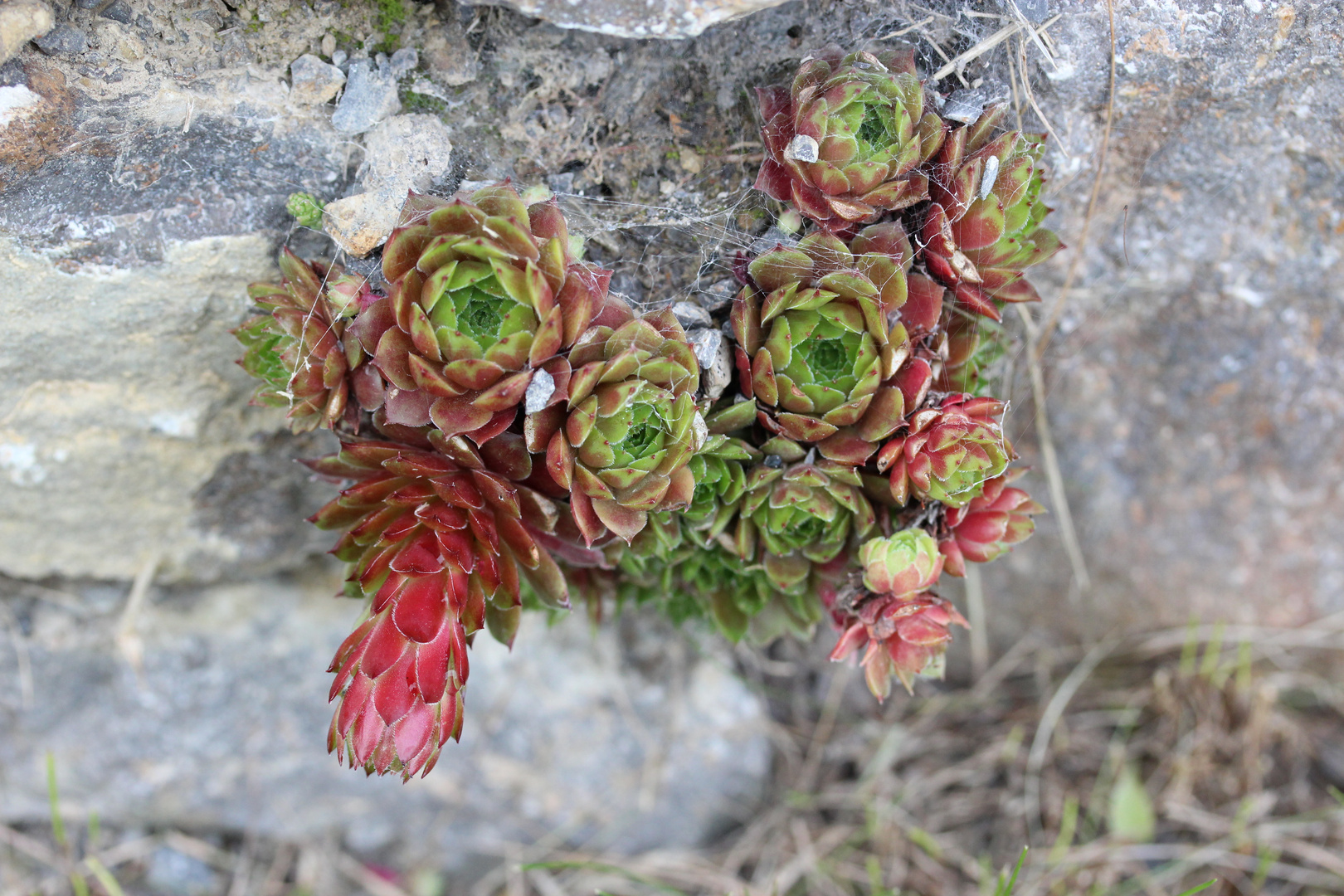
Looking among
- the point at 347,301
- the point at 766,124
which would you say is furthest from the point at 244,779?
the point at 766,124

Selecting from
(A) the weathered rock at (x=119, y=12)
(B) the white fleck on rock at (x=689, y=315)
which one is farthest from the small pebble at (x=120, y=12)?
(B) the white fleck on rock at (x=689, y=315)

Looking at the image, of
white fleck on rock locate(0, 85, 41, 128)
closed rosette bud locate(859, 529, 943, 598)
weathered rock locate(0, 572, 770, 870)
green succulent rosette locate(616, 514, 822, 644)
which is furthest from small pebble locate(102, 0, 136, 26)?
closed rosette bud locate(859, 529, 943, 598)

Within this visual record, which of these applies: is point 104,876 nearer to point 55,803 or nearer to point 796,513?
point 55,803

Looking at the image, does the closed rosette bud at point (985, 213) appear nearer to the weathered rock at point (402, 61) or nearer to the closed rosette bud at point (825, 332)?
the closed rosette bud at point (825, 332)

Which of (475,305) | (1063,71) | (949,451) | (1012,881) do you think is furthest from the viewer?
(1012,881)

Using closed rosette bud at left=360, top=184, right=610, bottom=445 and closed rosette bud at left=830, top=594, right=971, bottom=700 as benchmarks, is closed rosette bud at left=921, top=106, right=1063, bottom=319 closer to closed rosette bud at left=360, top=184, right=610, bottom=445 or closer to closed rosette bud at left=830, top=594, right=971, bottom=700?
closed rosette bud at left=830, top=594, right=971, bottom=700

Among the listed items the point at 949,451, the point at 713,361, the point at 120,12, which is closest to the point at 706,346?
the point at 713,361
